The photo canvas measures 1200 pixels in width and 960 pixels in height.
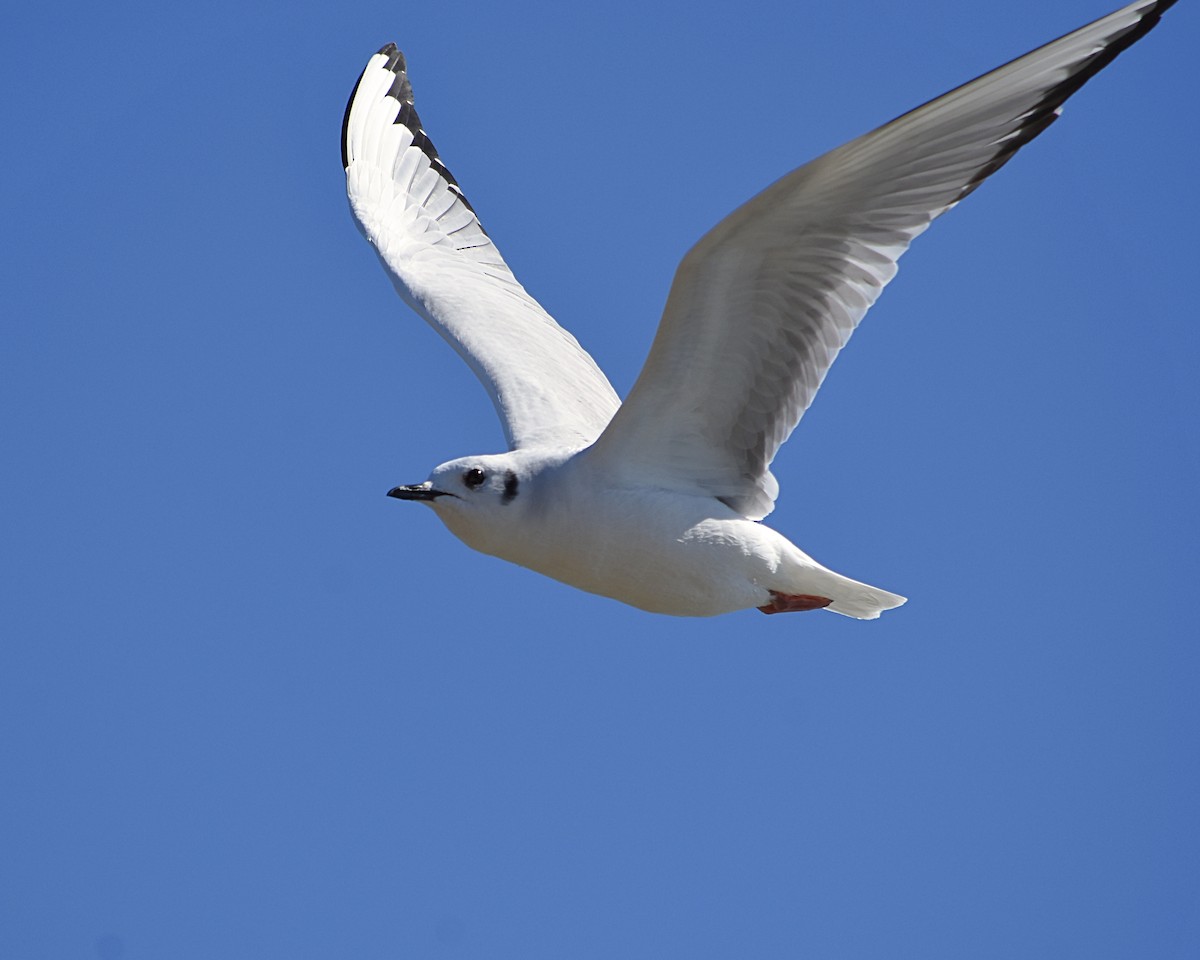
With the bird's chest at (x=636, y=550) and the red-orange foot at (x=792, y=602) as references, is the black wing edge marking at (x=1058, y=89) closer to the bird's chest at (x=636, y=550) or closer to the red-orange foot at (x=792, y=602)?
the bird's chest at (x=636, y=550)

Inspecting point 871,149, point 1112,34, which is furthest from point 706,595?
point 1112,34

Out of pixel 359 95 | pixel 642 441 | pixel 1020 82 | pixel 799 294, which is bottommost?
pixel 642 441

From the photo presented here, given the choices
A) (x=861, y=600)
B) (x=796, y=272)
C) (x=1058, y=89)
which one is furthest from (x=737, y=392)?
(x=1058, y=89)

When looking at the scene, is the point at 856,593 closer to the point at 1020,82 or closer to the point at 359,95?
the point at 1020,82

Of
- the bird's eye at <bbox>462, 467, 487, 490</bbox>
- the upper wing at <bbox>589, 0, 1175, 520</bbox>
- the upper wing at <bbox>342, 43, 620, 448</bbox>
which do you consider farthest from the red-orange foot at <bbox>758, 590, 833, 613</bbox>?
the bird's eye at <bbox>462, 467, 487, 490</bbox>

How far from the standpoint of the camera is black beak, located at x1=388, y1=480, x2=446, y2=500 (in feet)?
24.6

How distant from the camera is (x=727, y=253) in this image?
21.9 ft

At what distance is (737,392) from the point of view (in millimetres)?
7328

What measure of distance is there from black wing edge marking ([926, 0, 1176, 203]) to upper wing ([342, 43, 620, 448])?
2404 millimetres

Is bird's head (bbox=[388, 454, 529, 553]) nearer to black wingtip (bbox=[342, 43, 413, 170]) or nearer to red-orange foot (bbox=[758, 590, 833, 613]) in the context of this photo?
red-orange foot (bbox=[758, 590, 833, 613])

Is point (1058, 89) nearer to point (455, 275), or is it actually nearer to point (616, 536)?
point (616, 536)

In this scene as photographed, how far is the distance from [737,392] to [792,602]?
106 centimetres

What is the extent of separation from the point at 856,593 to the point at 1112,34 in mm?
2762

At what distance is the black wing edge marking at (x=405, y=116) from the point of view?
10.9 m
